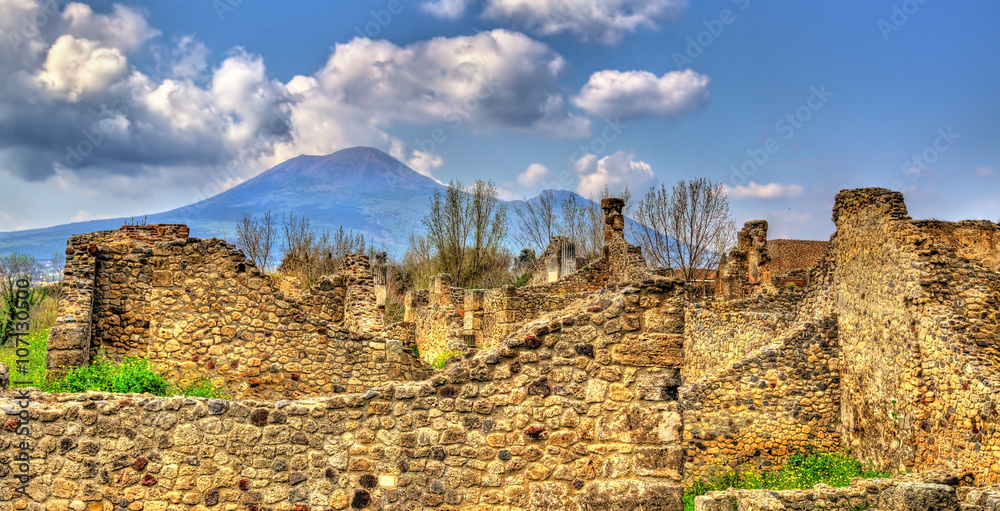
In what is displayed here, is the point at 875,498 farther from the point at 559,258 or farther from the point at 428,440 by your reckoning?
the point at 559,258

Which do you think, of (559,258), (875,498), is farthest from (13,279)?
(875,498)

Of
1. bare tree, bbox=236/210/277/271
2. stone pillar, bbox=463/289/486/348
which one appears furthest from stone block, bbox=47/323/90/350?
bare tree, bbox=236/210/277/271

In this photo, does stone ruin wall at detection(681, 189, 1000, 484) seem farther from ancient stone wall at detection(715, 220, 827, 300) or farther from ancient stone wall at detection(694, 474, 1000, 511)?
ancient stone wall at detection(715, 220, 827, 300)

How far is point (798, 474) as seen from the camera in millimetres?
11805

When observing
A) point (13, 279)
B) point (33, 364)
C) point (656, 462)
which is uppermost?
point (13, 279)

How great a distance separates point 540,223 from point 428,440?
46.7 metres

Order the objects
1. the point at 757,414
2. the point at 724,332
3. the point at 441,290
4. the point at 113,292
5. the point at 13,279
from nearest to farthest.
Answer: the point at 113,292 → the point at 757,414 → the point at 724,332 → the point at 441,290 → the point at 13,279

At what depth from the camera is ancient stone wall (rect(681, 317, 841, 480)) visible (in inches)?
477

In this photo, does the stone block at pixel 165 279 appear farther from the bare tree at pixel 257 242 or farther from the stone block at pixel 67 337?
the bare tree at pixel 257 242

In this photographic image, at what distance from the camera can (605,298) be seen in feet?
17.7

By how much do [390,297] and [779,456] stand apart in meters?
32.2

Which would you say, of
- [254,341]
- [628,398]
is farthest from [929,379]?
[254,341]

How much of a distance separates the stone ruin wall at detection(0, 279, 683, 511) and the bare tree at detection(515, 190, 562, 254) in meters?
44.2

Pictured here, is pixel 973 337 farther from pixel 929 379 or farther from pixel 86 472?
pixel 86 472
